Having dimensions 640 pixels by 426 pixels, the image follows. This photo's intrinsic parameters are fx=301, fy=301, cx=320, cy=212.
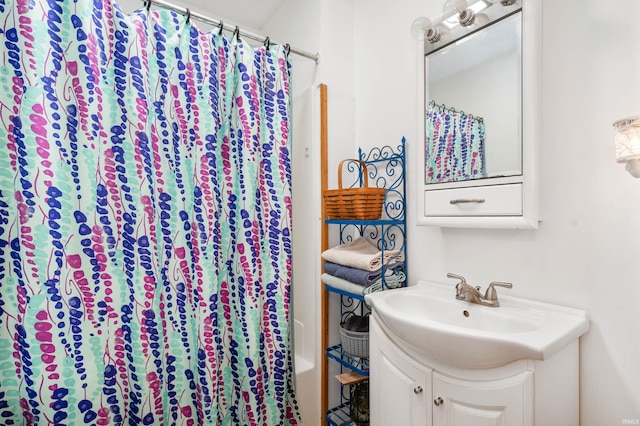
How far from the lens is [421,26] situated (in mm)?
1188

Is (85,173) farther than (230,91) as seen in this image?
No

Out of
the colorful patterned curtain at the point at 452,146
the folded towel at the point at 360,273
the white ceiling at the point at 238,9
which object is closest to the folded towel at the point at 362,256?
the folded towel at the point at 360,273

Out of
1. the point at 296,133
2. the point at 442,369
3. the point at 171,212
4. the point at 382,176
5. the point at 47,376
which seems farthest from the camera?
the point at 296,133

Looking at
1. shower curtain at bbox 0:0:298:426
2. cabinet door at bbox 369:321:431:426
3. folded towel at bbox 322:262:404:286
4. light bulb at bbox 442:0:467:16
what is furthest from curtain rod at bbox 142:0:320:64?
cabinet door at bbox 369:321:431:426

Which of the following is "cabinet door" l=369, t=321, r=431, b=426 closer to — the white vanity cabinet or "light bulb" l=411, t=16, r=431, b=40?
the white vanity cabinet

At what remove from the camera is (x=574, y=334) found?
82 cm

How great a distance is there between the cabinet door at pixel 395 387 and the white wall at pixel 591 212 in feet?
1.44

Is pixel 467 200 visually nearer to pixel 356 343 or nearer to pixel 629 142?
pixel 629 142

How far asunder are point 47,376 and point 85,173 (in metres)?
0.70

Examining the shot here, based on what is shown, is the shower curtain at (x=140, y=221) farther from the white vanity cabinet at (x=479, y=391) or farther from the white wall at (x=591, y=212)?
the white wall at (x=591, y=212)

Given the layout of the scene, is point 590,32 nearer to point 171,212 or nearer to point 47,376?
point 171,212

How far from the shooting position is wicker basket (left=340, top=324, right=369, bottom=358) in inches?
54.1

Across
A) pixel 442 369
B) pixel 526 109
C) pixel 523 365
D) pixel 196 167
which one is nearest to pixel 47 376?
pixel 196 167

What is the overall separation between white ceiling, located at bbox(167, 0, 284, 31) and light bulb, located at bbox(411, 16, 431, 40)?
1128 mm
